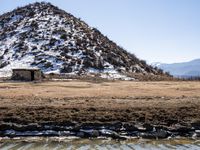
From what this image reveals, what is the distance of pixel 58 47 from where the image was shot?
313 ft

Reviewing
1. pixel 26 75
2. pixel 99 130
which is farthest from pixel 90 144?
pixel 26 75

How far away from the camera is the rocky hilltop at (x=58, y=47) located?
85375 millimetres

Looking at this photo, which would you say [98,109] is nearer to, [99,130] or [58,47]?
[99,130]

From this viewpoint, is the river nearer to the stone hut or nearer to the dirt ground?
the dirt ground

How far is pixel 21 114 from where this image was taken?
1190 inches

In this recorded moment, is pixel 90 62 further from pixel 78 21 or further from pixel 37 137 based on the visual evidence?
pixel 37 137

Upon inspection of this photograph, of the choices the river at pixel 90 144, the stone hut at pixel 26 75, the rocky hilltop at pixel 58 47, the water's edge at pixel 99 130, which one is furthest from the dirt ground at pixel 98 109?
the rocky hilltop at pixel 58 47

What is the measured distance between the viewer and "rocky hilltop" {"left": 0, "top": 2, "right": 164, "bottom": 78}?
280ft

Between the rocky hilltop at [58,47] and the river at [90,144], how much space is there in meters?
51.2

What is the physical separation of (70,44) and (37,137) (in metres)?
70.8

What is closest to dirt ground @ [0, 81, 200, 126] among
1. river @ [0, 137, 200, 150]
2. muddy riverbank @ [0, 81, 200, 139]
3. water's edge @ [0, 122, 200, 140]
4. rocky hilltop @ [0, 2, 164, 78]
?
muddy riverbank @ [0, 81, 200, 139]

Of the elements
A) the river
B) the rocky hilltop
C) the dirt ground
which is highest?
the rocky hilltop

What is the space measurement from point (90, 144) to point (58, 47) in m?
70.9

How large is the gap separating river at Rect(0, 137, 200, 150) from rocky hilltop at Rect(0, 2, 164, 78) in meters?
51.2
